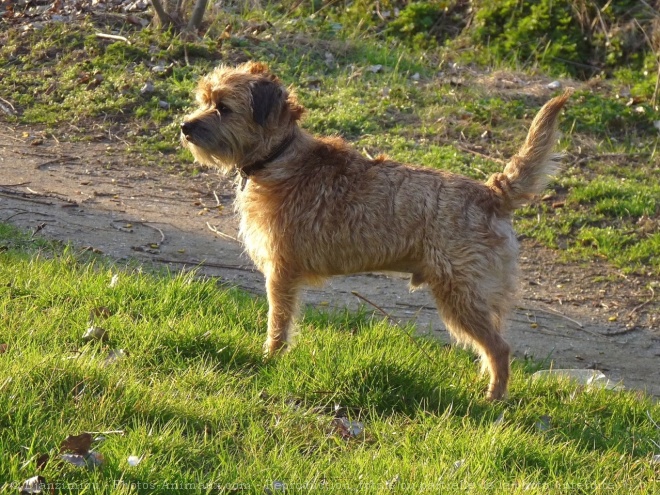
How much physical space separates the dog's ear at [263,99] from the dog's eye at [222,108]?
163 millimetres

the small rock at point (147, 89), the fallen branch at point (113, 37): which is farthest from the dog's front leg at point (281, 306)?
the fallen branch at point (113, 37)

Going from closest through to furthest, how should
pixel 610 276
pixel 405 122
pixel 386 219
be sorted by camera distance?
pixel 386 219 < pixel 610 276 < pixel 405 122

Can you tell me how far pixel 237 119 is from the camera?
5.14 m

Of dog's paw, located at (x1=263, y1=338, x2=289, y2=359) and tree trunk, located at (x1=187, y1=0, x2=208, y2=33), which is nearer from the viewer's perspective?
dog's paw, located at (x1=263, y1=338, x2=289, y2=359)

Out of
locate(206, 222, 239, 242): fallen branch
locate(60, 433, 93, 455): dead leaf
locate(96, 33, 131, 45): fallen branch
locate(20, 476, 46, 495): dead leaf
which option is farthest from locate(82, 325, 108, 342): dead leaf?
locate(96, 33, 131, 45): fallen branch

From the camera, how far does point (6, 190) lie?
7.52 m

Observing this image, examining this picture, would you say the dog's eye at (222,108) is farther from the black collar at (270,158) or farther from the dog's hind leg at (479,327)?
the dog's hind leg at (479,327)

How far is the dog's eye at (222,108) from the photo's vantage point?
5.17 m

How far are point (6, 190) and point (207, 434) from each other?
446 centimetres

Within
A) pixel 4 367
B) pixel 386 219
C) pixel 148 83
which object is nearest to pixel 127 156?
pixel 148 83

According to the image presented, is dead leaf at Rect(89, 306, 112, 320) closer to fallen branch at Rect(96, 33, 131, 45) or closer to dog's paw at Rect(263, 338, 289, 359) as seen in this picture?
dog's paw at Rect(263, 338, 289, 359)

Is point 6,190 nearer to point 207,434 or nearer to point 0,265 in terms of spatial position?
point 0,265

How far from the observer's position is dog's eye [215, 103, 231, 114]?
5168mm

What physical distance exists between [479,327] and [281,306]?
1.17 meters
